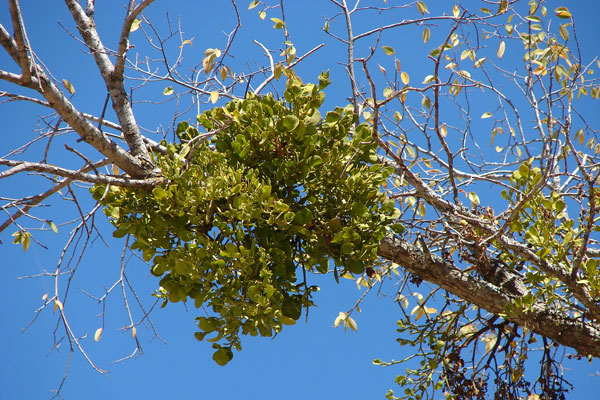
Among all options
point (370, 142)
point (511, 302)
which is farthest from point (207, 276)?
point (511, 302)

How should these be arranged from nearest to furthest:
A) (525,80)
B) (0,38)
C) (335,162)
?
(0,38) → (335,162) → (525,80)

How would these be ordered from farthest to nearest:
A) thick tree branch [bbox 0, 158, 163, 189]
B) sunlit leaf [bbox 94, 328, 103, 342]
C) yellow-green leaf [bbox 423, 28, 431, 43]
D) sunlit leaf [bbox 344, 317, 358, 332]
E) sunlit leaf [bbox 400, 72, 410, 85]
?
yellow-green leaf [bbox 423, 28, 431, 43] → sunlit leaf [bbox 344, 317, 358, 332] → sunlit leaf [bbox 400, 72, 410, 85] → sunlit leaf [bbox 94, 328, 103, 342] → thick tree branch [bbox 0, 158, 163, 189]

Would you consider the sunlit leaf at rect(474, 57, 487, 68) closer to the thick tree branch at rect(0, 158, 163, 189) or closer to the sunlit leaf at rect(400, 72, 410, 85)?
the sunlit leaf at rect(400, 72, 410, 85)

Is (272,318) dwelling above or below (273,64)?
below

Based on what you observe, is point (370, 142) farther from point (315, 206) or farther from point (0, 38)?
point (0, 38)

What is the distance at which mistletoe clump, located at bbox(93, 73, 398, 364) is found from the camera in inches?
52.5

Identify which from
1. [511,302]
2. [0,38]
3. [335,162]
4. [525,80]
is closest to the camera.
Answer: [0,38]

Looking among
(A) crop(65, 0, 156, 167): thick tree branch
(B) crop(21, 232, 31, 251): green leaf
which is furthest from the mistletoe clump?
(B) crop(21, 232, 31, 251): green leaf

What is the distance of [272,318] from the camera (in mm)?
1336

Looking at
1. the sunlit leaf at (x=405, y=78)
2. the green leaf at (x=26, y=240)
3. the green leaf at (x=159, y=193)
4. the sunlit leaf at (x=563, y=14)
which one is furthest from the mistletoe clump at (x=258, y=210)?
the sunlit leaf at (x=563, y=14)

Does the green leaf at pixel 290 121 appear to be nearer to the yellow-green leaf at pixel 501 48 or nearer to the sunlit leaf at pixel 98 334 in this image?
the sunlit leaf at pixel 98 334

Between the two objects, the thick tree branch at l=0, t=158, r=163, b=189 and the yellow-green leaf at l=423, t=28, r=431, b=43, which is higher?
the yellow-green leaf at l=423, t=28, r=431, b=43

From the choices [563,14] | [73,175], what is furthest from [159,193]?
[563,14]

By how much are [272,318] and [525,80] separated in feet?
6.22
